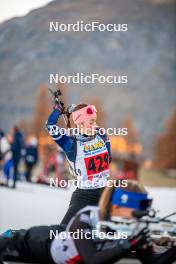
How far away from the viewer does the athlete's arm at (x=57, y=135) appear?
14.0 ft

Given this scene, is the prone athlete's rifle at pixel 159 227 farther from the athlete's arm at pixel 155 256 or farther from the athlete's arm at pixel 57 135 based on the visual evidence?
the athlete's arm at pixel 57 135

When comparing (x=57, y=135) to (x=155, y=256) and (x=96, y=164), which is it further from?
(x=155, y=256)

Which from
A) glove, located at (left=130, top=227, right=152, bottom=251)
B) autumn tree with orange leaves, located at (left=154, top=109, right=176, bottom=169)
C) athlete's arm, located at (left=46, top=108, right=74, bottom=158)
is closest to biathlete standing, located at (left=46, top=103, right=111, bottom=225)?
athlete's arm, located at (left=46, top=108, right=74, bottom=158)

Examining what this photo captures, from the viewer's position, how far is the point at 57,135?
4293 mm

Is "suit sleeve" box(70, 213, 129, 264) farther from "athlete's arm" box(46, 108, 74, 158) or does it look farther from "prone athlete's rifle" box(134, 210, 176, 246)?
"athlete's arm" box(46, 108, 74, 158)

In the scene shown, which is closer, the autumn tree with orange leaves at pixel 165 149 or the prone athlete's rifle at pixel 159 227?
the prone athlete's rifle at pixel 159 227

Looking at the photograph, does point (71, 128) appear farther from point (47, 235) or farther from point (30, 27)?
point (30, 27)

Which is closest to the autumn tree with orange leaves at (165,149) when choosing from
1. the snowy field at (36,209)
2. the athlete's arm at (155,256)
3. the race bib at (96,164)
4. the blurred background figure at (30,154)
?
the blurred background figure at (30,154)

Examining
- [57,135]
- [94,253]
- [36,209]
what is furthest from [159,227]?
[36,209]

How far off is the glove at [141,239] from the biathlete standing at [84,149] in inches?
25.9

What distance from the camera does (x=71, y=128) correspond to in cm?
441

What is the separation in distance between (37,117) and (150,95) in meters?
5.90

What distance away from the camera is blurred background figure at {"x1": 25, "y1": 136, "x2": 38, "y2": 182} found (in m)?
11.4

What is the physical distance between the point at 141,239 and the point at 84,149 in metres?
0.90
